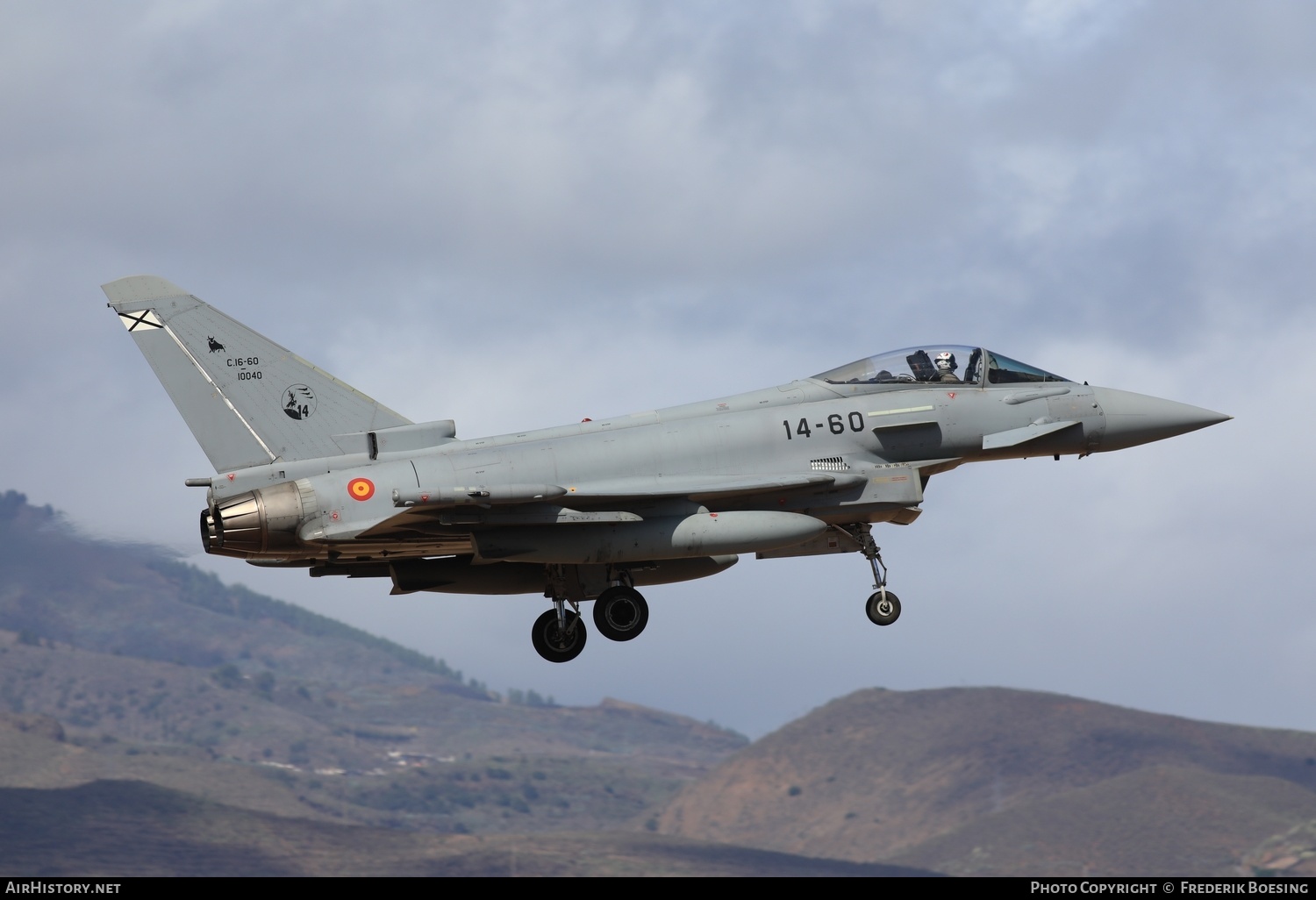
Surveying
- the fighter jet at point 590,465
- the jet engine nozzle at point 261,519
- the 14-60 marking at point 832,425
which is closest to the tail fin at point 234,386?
the fighter jet at point 590,465

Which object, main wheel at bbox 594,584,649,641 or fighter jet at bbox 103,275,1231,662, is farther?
main wheel at bbox 594,584,649,641

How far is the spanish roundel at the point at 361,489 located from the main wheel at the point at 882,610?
296 inches

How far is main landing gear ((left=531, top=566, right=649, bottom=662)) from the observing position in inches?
1025

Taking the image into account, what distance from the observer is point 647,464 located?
25375 millimetres

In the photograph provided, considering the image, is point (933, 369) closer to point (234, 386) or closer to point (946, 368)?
point (946, 368)

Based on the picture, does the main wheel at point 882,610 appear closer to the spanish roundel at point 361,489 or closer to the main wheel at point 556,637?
the main wheel at point 556,637

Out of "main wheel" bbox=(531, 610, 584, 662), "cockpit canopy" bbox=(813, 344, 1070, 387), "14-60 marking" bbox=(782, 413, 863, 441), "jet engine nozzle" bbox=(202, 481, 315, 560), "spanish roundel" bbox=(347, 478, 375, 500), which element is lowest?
"main wheel" bbox=(531, 610, 584, 662)

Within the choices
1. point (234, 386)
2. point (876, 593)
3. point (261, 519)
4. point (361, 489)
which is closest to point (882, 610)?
point (876, 593)

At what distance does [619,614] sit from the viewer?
26.0 metres

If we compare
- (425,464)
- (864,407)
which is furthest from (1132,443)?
(425,464)

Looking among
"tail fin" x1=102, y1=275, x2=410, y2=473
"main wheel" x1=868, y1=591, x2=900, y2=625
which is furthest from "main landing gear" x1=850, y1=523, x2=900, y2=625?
"tail fin" x1=102, y1=275, x2=410, y2=473

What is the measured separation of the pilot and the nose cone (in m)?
2.27

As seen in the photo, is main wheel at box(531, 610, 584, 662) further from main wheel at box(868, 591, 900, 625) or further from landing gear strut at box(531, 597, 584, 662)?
main wheel at box(868, 591, 900, 625)
